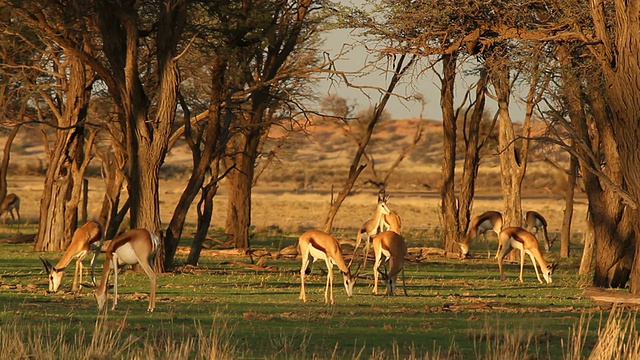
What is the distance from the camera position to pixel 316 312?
14039 millimetres

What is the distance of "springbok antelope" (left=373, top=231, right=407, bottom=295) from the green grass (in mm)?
290

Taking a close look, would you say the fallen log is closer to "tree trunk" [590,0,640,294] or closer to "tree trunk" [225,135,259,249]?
"tree trunk" [590,0,640,294]

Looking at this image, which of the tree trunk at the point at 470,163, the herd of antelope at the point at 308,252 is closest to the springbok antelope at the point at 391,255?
the herd of antelope at the point at 308,252

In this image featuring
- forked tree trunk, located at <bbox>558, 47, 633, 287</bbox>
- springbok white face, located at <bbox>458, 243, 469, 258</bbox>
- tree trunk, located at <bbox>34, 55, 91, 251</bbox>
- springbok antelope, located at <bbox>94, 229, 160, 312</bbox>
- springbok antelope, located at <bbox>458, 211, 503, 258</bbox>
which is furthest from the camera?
springbok antelope, located at <bbox>458, 211, 503, 258</bbox>

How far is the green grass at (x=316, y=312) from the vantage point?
11.1 m

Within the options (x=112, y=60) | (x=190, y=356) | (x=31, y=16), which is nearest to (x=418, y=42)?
(x=112, y=60)

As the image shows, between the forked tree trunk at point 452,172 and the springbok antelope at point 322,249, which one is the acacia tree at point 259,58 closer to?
the forked tree trunk at point 452,172

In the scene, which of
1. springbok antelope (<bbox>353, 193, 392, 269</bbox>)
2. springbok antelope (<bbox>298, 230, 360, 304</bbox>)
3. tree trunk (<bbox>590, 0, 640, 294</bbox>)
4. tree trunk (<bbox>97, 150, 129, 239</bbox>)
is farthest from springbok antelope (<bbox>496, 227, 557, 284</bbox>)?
tree trunk (<bbox>97, 150, 129, 239</bbox>)

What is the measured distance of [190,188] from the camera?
70.6 feet

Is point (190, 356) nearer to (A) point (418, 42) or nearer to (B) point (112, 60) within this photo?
(A) point (418, 42)

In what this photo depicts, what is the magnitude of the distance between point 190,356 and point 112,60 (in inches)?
451

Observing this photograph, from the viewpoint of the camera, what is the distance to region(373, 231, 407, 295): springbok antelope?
17078mm

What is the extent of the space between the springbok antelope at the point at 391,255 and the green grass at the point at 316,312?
29 cm

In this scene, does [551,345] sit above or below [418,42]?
below
